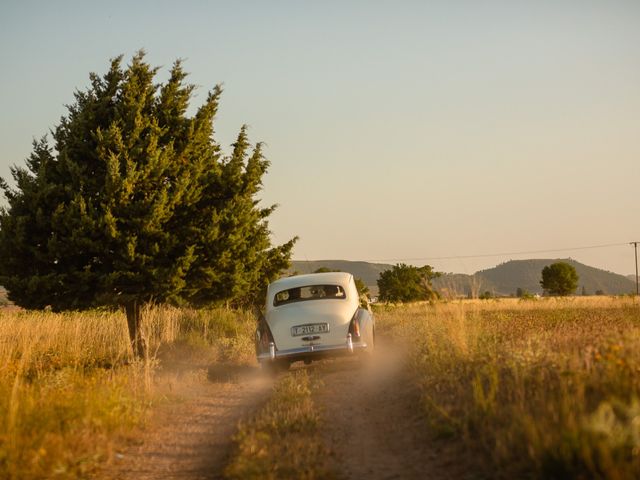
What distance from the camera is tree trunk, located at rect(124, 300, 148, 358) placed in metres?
13.9

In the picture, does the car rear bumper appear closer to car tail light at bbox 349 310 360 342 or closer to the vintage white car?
the vintage white car

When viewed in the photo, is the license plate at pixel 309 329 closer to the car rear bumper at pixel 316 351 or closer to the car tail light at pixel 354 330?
the car rear bumper at pixel 316 351

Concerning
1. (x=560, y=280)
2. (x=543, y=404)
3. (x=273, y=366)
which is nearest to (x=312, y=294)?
(x=273, y=366)

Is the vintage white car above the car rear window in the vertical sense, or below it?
below

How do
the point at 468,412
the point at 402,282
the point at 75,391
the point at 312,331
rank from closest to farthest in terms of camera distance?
1. the point at 468,412
2. the point at 75,391
3. the point at 312,331
4. the point at 402,282

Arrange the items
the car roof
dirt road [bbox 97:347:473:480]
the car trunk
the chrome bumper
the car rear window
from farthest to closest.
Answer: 1. the car roof
2. the car rear window
3. the car trunk
4. the chrome bumper
5. dirt road [bbox 97:347:473:480]

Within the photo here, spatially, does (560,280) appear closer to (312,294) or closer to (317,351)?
(312,294)

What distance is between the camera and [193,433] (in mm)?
7699

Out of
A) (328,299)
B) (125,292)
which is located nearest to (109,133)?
(125,292)

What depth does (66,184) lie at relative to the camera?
12.9m

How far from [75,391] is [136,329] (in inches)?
225

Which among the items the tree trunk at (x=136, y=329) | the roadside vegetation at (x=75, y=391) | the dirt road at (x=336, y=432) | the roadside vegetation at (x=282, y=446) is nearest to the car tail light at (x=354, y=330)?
the dirt road at (x=336, y=432)

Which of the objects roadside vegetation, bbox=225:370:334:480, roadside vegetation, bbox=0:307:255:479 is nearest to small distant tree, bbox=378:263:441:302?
roadside vegetation, bbox=0:307:255:479

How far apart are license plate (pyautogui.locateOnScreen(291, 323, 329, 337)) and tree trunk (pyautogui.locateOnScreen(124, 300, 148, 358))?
13.8 feet
